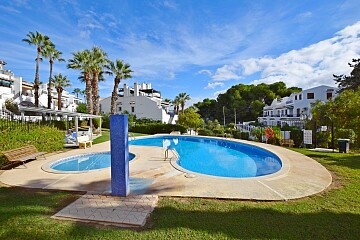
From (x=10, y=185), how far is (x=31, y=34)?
1085 inches

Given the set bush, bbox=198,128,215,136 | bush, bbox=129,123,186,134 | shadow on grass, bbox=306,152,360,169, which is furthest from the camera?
bush, bbox=129,123,186,134

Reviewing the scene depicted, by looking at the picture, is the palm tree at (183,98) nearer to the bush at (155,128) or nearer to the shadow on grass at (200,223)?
the bush at (155,128)

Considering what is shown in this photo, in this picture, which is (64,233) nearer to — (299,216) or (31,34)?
(299,216)

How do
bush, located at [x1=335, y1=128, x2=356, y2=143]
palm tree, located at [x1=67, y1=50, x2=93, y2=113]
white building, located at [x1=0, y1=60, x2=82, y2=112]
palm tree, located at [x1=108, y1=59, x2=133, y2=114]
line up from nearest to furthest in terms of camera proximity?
bush, located at [x1=335, y1=128, x2=356, y2=143]
palm tree, located at [x1=67, y1=50, x2=93, y2=113]
palm tree, located at [x1=108, y1=59, x2=133, y2=114]
white building, located at [x1=0, y1=60, x2=82, y2=112]

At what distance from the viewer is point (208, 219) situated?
14.4ft

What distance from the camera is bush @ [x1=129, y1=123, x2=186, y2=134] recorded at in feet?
101

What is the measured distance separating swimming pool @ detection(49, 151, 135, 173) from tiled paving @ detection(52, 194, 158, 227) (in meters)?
4.55

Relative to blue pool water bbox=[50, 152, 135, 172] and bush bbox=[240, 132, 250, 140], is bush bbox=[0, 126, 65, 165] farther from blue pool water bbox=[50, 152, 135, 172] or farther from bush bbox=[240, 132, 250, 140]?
bush bbox=[240, 132, 250, 140]

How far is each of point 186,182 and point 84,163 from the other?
7.17m

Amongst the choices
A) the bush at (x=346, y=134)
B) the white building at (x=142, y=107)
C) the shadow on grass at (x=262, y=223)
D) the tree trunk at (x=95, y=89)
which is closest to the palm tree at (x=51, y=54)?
the tree trunk at (x=95, y=89)

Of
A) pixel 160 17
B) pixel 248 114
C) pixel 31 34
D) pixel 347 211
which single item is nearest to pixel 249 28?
pixel 160 17

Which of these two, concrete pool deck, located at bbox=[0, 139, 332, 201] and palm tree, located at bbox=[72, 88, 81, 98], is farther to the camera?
palm tree, located at bbox=[72, 88, 81, 98]

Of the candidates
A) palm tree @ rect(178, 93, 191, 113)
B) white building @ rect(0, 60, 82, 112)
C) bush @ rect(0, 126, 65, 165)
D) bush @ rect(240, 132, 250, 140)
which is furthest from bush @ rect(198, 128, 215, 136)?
white building @ rect(0, 60, 82, 112)

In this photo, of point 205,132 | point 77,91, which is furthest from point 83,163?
point 77,91
